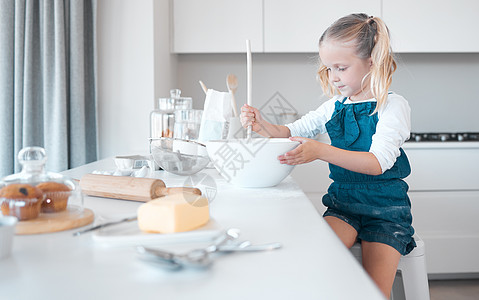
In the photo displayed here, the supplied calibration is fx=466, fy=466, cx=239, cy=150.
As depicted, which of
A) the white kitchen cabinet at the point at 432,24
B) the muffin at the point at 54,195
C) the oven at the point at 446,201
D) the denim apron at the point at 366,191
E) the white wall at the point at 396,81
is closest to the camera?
the muffin at the point at 54,195

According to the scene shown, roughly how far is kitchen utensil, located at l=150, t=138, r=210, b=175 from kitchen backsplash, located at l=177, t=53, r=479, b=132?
6.39 feet

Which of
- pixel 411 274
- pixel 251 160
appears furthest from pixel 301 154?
pixel 411 274

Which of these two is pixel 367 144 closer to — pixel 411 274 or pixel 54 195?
pixel 411 274

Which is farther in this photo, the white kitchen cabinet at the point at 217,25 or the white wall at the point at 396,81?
the white wall at the point at 396,81

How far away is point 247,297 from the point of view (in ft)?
1.50

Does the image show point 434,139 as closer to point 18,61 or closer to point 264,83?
point 264,83

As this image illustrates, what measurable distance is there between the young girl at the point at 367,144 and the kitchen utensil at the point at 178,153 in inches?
7.8

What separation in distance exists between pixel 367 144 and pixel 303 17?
157cm

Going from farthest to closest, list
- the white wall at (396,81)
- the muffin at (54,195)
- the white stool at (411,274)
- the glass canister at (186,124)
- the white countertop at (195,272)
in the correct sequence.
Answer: the white wall at (396,81)
the glass canister at (186,124)
the white stool at (411,274)
the muffin at (54,195)
the white countertop at (195,272)

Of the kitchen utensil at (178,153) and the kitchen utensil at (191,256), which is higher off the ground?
the kitchen utensil at (178,153)

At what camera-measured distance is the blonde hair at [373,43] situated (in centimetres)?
129

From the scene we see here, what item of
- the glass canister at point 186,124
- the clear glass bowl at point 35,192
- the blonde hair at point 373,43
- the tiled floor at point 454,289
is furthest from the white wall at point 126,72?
the tiled floor at point 454,289

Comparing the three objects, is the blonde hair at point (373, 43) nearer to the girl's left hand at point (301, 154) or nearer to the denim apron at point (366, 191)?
the denim apron at point (366, 191)

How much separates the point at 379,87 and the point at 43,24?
160 centimetres
